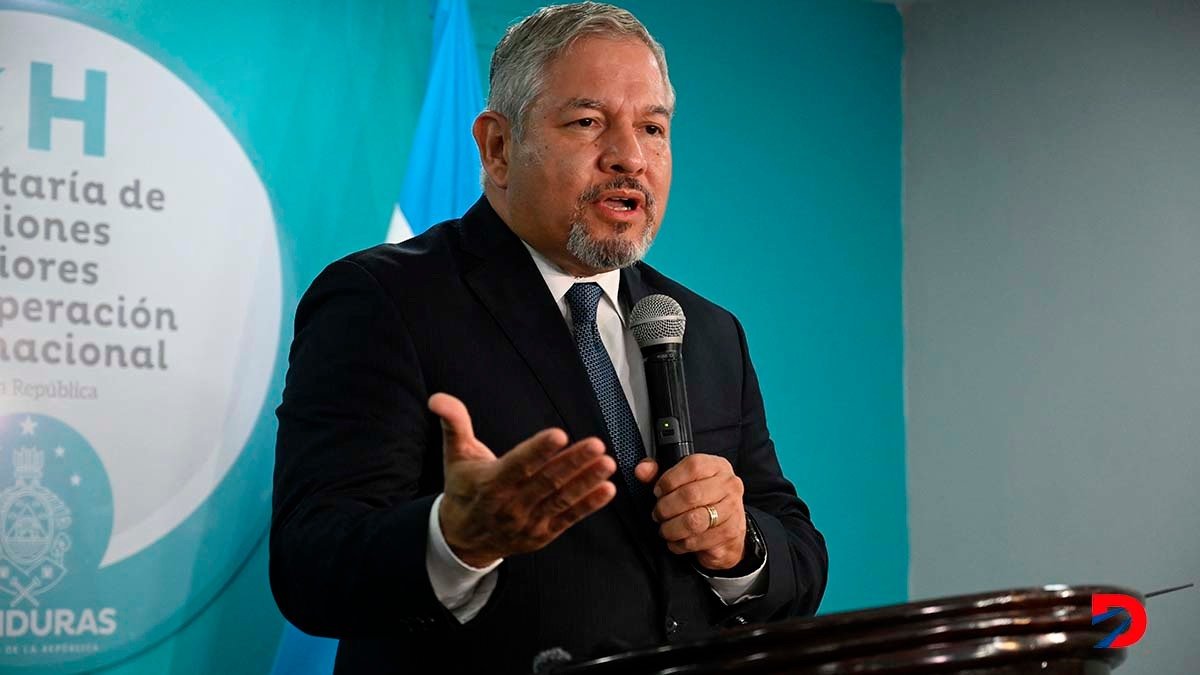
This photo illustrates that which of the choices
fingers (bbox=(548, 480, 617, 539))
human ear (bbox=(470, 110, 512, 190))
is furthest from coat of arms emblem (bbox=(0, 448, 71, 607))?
fingers (bbox=(548, 480, 617, 539))

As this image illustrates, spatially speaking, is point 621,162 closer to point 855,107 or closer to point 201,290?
point 201,290

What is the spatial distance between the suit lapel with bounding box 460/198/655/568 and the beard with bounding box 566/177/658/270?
0.08 metres

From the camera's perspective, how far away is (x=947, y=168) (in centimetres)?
463

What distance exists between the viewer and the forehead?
7.04ft

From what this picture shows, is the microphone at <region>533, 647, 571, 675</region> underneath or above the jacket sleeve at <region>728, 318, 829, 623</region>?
underneath

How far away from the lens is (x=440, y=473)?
189cm

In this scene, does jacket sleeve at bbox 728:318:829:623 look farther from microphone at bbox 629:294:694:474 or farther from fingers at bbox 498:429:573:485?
fingers at bbox 498:429:573:485

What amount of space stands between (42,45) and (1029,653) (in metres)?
2.66

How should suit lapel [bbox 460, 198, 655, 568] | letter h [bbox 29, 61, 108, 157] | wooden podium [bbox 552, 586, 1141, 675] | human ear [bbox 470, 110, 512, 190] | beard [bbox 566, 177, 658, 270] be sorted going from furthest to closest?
letter h [bbox 29, 61, 108, 157] < human ear [bbox 470, 110, 512, 190] < beard [bbox 566, 177, 658, 270] < suit lapel [bbox 460, 198, 655, 568] < wooden podium [bbox 552, 586, 1141, 675]

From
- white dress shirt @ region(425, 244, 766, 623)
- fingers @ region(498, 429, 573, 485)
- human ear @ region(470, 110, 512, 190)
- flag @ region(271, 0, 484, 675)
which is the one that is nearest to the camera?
fingers @ region(498, 429, 573, 485)

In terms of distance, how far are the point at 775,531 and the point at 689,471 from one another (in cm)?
31

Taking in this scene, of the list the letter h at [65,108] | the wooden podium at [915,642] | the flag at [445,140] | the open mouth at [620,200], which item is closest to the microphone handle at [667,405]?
the open mouth at [620,200]

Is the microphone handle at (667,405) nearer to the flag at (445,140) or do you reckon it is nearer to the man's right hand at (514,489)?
the man's right hand at (514,489)

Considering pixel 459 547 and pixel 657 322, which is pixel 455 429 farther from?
pixel 657 322
